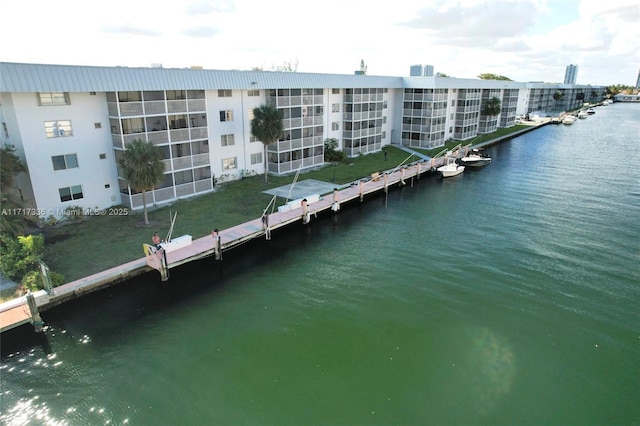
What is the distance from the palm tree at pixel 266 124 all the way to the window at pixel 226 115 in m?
2.15

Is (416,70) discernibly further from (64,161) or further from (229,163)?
(64,161)

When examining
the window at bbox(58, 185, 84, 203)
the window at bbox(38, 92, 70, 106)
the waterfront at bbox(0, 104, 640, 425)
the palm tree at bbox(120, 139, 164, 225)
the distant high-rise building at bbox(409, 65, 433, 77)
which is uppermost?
the distant high-rise building at bbox(409, 65, 433, 77)

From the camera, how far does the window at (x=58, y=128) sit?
Result: 2717 centimetres

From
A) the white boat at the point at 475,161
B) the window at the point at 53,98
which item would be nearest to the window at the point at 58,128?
the window at the point at 53,98

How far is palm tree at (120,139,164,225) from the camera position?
88.7ft

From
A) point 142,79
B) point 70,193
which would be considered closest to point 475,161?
point 142,79

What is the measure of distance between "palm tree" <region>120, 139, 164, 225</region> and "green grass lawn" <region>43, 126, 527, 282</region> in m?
3.09

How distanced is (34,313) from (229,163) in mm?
24159

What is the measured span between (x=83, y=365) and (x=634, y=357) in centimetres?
2347

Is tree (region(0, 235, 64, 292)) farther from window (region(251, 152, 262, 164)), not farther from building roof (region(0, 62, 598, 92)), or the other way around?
window (region(251, 152, 262, 164))

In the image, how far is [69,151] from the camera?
93.1 feet

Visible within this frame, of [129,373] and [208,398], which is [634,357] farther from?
[129,373]

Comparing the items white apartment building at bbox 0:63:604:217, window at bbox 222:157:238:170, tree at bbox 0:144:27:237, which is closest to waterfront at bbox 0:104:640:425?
tree at bbox 0:144:27:237

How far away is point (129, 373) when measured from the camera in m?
16.0
